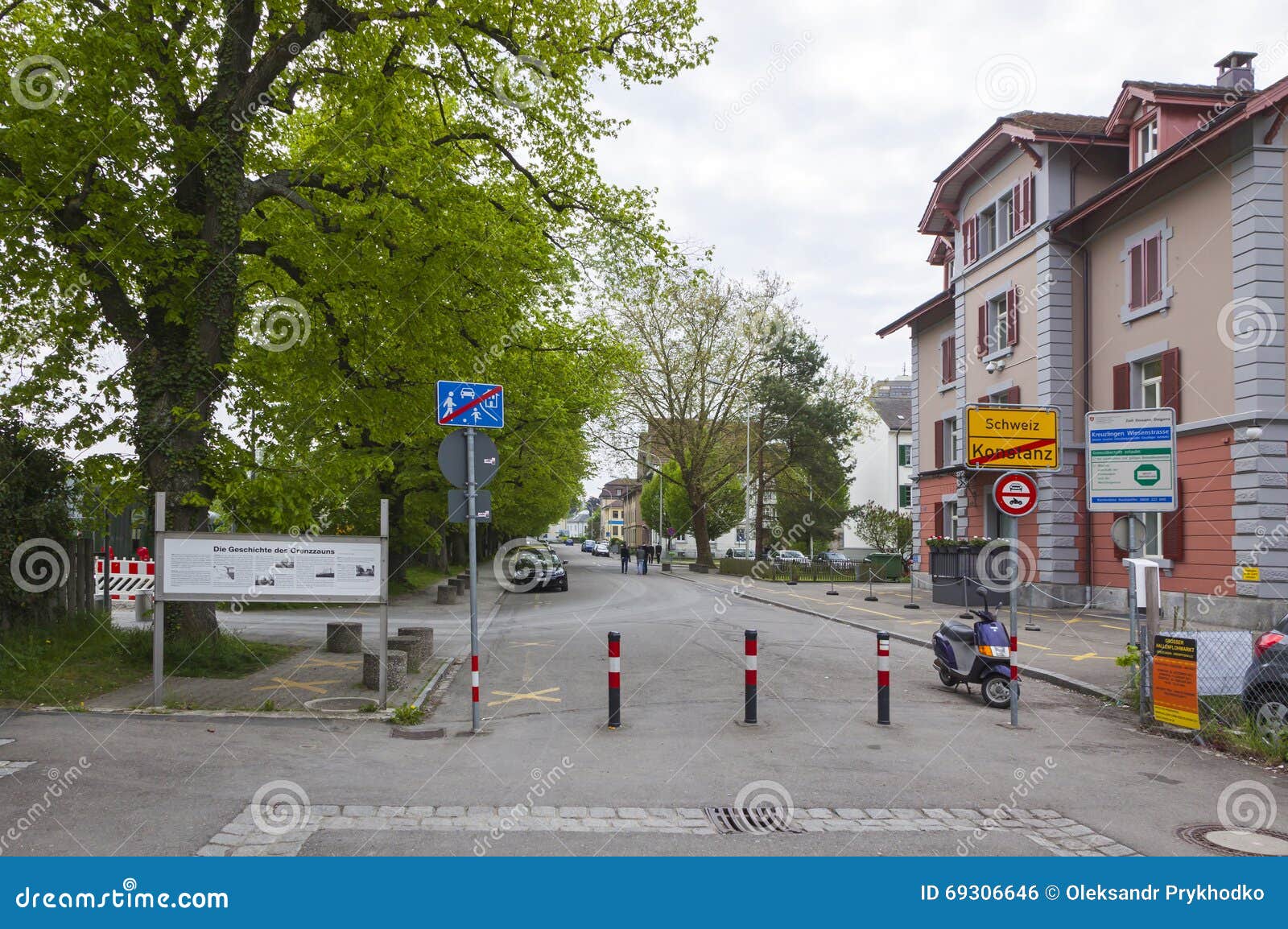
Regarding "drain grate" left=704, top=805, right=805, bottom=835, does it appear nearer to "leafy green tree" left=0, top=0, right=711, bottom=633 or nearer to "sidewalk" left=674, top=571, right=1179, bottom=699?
"sidewalk" left=674, top=571, right=1179, bottom=699

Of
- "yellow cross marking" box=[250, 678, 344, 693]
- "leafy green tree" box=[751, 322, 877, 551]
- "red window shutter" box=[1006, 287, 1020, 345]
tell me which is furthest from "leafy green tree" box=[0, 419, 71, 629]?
"leafy green tree" box=[751, 322, 877, 551]

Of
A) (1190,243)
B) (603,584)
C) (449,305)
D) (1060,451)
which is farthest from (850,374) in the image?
(449,305)

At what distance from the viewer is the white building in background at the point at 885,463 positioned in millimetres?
68625

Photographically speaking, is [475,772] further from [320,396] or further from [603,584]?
[603,584]

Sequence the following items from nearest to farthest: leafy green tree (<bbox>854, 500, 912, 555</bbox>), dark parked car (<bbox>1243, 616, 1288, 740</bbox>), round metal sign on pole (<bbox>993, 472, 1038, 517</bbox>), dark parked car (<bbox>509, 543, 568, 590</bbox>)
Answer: dark parked car (<bbox>1243, 616, 1288, 740</bbox>) < round metal sign on pole (<bbox>993, 472, 1038, 517</bbox>) < dark parked car (<bbox>509, 543, 568, 590</bbox>) < leafy green tree (<bbox>854, 500, 912, 555</bbox>)

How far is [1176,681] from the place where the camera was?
9.12 metres

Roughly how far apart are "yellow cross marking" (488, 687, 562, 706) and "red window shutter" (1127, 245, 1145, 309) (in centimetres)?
1853

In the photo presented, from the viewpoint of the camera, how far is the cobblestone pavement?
5532 mm

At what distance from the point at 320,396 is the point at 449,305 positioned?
117 inches

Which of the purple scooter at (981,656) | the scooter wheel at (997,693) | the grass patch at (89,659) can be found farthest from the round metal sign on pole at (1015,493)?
the grass patch at (89,659)

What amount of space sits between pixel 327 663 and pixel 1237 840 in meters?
11.2

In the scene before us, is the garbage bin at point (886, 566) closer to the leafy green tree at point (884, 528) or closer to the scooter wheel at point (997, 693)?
the leafy green tree at point (884, 528)

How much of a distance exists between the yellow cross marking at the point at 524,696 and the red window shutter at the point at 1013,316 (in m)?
20.8

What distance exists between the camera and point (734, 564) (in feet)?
167
